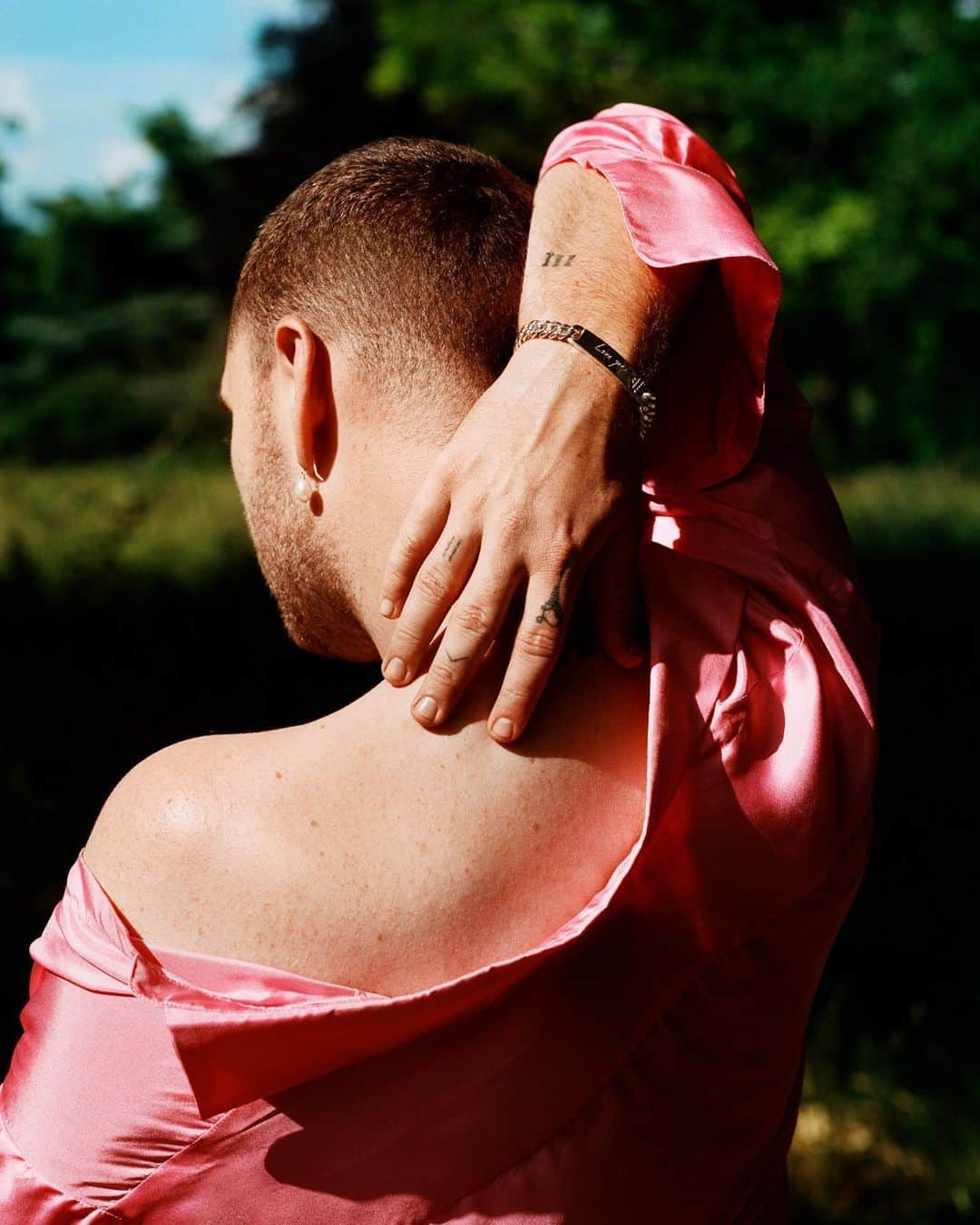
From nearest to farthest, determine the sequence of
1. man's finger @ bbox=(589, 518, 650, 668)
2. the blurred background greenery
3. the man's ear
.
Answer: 1. man's finger @ bbox=(589, 518, 650, 668)
2. the man's ear
3. the blurred background greenery

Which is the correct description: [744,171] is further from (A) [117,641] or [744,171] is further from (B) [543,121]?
(A) [117,641]

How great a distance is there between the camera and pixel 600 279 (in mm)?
1513

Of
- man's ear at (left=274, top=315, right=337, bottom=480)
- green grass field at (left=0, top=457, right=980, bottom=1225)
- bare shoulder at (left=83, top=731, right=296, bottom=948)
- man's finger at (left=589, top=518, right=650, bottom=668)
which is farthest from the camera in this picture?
green grass field at (left=0, top=457, right=980, bottom=1225)

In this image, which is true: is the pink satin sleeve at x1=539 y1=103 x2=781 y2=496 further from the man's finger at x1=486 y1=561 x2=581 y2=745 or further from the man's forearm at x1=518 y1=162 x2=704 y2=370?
the man's finger at x1=486 y1=561 x2=581 y2=745

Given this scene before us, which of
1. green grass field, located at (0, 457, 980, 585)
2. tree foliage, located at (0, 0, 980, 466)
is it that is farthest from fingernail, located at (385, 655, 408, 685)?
tree foliage, located at (0, 0, 980, 466)

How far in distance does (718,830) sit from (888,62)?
11.3 metres

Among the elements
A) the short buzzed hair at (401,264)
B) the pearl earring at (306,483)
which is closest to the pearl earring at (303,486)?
the pearl earring at (306,483)

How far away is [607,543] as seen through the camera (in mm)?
1383

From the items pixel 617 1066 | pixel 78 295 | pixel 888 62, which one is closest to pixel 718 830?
pixel 617 1066

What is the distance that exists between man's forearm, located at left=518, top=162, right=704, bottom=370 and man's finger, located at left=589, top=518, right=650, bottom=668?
9.4 inches

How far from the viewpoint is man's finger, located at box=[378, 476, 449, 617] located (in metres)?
1.34

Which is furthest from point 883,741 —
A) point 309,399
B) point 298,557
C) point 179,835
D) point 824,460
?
point 824,460

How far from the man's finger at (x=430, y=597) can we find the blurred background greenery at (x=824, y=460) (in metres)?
2.91

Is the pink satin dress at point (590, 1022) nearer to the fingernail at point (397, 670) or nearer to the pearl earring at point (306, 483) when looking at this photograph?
the fingernail at point (397, 670)
